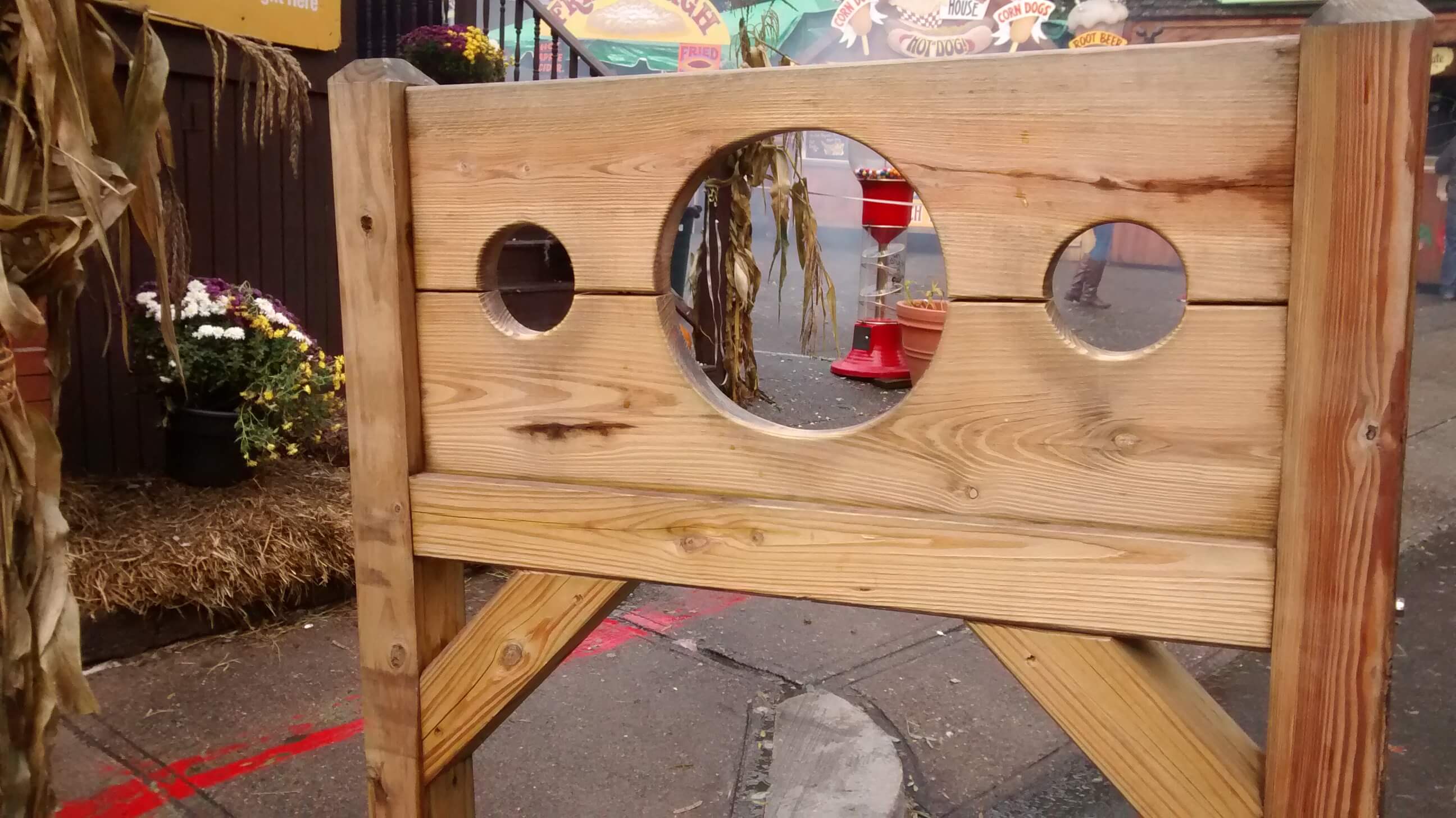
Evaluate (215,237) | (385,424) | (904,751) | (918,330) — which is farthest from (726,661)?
(918,330)

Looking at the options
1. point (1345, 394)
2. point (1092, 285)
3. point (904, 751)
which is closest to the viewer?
point (1345, 394)

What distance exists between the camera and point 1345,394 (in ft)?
3.11

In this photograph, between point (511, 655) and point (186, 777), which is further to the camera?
point (186, 777)

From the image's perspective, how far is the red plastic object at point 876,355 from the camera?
6.02m

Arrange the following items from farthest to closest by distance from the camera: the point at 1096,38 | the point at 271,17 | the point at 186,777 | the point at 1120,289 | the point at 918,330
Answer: the point at 1096,38 → the point at 1120,289 → the point at 918,330 → the point at 271,17 → the point at 186,777

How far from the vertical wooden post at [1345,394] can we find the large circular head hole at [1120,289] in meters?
6.25

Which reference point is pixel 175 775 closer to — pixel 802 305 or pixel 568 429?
pixel 568 429

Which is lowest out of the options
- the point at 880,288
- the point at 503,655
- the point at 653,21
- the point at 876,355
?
the point at 876,355

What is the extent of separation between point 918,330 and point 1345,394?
4788 mm

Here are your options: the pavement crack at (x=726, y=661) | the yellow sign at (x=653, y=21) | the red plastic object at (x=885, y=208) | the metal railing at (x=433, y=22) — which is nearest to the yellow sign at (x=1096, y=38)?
the yellow sign at (x=653, y=21)

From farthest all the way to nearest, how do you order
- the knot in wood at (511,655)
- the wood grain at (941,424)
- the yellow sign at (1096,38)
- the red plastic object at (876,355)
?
the yellow sign at (1096,38) → the red plastic object at (876,355) → the knot in wood at (511,655) → the wood grain at (941,424)

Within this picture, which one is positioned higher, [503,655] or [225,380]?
[225,380]

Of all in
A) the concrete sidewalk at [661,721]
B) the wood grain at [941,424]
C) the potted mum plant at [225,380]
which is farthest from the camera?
the potted mum plant at [225,380]

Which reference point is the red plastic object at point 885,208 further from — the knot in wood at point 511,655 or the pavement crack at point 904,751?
the knot in wood at point 511,655
